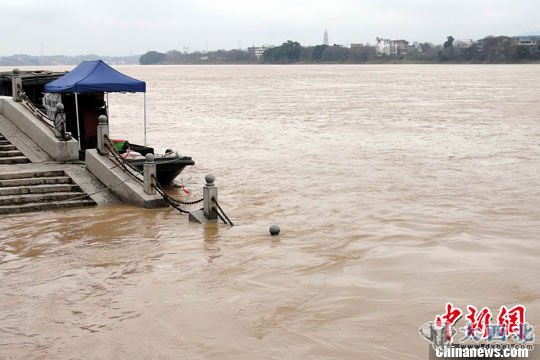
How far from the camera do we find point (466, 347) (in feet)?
23.6

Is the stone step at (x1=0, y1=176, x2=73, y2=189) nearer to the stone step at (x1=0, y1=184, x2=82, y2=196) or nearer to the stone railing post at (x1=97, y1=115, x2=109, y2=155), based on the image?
the stone step at (x1=0, y1=184, x2=82, y2=196)

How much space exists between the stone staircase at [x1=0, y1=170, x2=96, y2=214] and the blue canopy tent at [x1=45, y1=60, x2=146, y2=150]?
2131 millimetres

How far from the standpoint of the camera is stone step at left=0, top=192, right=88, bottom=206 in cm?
1372

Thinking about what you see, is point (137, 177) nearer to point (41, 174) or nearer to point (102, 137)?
point (102, 137)

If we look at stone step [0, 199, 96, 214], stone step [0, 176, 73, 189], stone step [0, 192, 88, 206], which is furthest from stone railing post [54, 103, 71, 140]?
stone step [0, 199, 96, 214]

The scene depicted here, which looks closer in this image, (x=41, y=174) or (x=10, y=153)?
(x=41, y=174)

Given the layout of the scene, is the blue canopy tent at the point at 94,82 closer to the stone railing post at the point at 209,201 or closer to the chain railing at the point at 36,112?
the chain railing at the point at 36,112

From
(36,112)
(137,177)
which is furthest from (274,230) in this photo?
(36,112)

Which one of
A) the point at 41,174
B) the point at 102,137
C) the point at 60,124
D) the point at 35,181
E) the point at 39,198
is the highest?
the point at 60,124

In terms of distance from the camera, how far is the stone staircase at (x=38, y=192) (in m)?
13.7

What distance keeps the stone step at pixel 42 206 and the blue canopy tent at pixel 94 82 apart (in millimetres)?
2940

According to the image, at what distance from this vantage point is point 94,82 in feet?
51.7

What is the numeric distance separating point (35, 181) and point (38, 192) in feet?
1.05

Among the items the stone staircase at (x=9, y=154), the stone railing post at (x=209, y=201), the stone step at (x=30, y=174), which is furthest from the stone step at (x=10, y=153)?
the stone railing post at (x=209, y=201)
